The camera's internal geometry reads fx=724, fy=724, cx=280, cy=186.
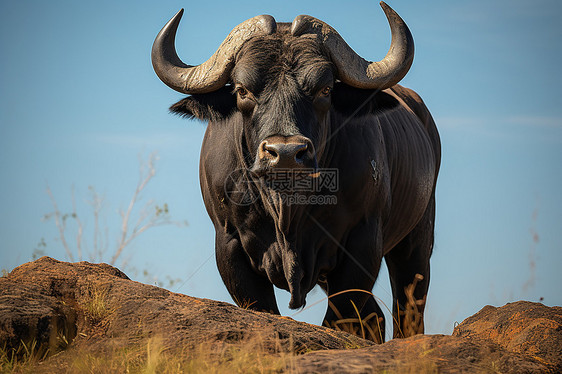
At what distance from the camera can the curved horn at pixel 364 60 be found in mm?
7457

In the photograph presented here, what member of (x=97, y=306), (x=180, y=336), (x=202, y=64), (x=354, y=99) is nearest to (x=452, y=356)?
(x=180, y=336)

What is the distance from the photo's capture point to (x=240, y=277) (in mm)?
7719

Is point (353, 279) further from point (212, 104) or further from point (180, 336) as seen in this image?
point (180, 336)

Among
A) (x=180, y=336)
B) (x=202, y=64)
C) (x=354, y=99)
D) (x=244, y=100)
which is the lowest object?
(x=180, y=336)

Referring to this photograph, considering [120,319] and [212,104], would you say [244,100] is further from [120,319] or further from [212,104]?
[120,319]

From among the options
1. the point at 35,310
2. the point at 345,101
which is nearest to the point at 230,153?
the point at 345,101

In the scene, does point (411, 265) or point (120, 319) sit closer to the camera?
point (120, 319)

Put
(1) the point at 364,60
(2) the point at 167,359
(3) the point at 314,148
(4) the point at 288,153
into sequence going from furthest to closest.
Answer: (1) the point at 364,60 < (3) the point at 314,148 < (4) the point at 288,153 < (2) the point at 167,359

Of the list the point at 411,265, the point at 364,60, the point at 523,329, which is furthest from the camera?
the point at 411,265

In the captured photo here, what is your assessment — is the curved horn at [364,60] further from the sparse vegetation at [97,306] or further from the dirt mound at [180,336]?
the sparse vegetation at [97,306]

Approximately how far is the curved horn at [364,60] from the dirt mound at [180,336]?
3049 millimetres

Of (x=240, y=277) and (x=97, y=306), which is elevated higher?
(x=240, y=277)

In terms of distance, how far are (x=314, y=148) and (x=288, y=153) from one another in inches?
Answer: 25.2

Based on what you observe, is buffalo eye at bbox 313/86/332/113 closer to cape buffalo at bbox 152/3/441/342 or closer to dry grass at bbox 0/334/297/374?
cape buffalo at bbox 152/3/441/342
